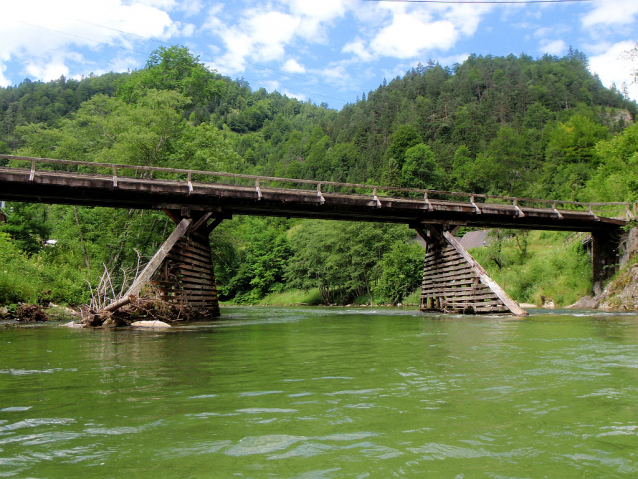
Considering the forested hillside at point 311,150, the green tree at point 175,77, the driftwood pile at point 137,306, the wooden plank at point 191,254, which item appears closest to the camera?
the driftwood pile at point 137,306

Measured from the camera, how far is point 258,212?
76.3ft

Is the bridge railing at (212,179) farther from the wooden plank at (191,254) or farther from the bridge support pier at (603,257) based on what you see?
the wooden plank at (191,254)

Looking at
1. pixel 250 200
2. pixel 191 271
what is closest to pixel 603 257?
pixel 250 200

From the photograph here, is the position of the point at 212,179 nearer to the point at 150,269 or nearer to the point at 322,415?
the point at 150,269

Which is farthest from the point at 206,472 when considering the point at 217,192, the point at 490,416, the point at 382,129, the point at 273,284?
the point at 382,129

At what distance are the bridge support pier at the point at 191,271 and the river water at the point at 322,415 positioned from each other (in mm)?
11262

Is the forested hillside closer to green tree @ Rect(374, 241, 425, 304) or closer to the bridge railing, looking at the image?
green tree @ Rect(374, 241, 425, 304)

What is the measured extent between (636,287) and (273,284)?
47.8 meters

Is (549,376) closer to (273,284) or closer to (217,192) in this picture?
(217,192)

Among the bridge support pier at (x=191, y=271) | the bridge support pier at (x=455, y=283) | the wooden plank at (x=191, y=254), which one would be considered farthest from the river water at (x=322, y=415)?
the bridge support pier at (x=455, y=283)

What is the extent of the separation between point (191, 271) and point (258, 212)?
4.26m

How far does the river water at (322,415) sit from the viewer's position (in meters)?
3.07

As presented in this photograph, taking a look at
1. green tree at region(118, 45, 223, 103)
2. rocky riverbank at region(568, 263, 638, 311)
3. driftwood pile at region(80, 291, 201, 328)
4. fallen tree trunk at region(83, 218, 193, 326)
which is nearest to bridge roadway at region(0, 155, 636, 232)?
fallen tree trunk at region(83, 218, 193, 326)

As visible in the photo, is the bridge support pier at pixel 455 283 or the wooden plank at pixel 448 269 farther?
the wooden plank at pixel 448 269
